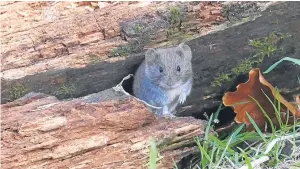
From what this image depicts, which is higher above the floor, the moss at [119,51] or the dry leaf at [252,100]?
the moss at [119,51]

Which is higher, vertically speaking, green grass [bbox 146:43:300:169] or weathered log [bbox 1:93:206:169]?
weathered log [bbox 1:93:206:169]

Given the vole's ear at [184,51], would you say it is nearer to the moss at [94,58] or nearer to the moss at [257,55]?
the moss at [257,55]

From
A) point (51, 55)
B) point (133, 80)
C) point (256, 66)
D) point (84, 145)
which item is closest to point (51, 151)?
point (84, 145)

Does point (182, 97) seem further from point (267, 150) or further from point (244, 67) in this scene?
point (267, 150)

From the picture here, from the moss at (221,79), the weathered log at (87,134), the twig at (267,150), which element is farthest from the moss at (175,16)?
the twig at (267,150)

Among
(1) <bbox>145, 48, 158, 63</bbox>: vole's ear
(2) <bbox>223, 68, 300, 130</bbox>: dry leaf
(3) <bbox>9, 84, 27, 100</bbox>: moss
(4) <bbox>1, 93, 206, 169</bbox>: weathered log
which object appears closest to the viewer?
(4) <bbox>1, 93, 206, 169</bbox>: weathered log

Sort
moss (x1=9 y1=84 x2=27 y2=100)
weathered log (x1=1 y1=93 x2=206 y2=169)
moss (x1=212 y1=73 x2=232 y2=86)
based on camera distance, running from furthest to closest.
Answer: moss (x1=212 y1=73 x2=232 y2=86) < moss (x1=9 y1=84 x2=27 y2=100) < weathered log (x1=1 y1=93 x2=206 y2=169)

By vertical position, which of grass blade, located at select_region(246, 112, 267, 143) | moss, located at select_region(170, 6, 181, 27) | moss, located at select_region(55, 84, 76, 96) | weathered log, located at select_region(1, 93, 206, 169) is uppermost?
moss, located at select_region(170, 6, 181, 27)

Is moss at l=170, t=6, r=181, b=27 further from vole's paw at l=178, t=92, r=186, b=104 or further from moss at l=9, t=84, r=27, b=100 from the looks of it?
moss at l=9, t=84, r=27, b=100

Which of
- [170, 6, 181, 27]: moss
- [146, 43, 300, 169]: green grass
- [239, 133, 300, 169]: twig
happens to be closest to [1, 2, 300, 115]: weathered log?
[170, 6, 181, 27]: moss
